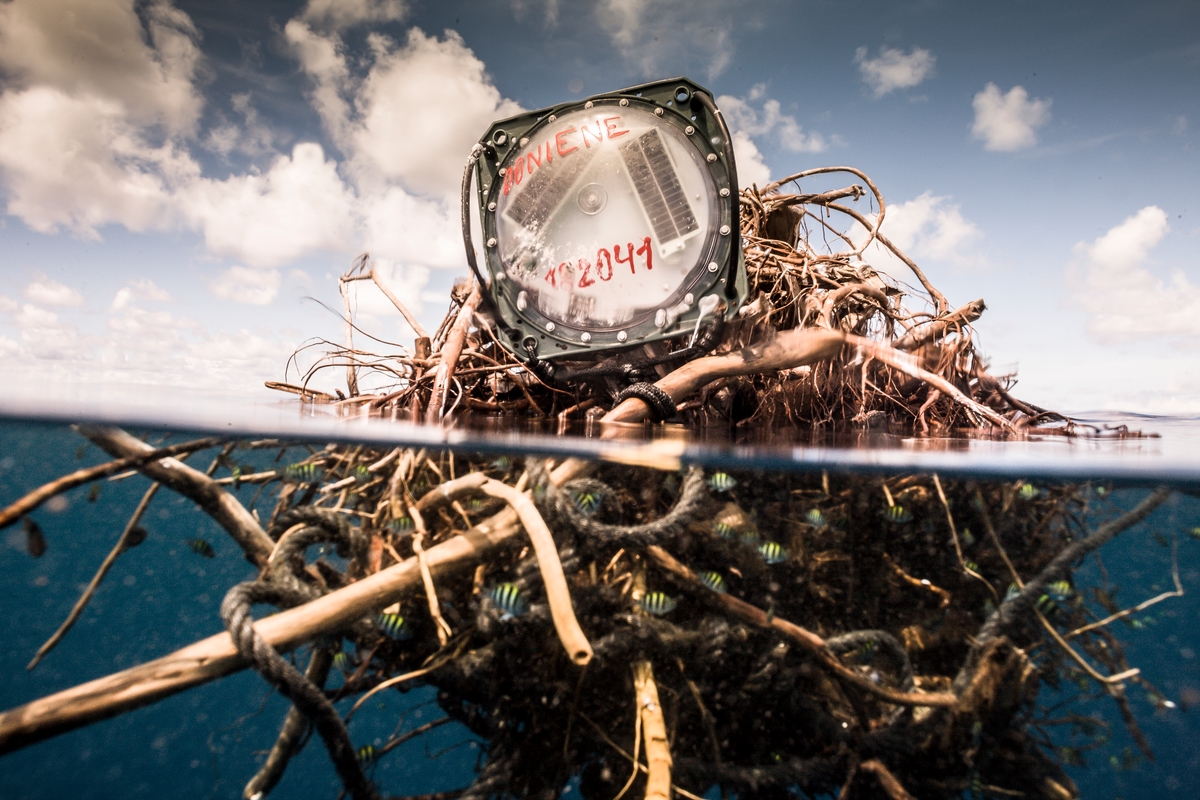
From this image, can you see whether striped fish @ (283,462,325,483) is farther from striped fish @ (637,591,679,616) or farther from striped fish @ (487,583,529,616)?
striped fish @ (637,591,679,616)

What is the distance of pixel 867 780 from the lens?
2.80 metres

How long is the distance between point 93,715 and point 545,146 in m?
3.36

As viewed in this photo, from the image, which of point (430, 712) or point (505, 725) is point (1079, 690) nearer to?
point (505, 725)

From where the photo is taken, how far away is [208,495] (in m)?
3.09

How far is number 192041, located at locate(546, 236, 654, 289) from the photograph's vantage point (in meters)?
3.22

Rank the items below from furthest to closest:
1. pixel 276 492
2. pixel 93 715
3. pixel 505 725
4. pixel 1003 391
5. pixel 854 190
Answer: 1. pixel 854 190
2. pixel 1003 391
3. pixel 276 492
4. pixel 505 725
5. pixel 93 715

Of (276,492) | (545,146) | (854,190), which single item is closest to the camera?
(276,492)

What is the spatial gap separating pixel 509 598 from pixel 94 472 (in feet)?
6.73

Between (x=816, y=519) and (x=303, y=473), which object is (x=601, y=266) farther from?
(x=303, y=473)

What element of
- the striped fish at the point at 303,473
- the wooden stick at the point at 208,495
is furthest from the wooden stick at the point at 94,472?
the striped fish at the point at 303,473

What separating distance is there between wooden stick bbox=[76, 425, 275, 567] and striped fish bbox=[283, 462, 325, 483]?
0.92 ft

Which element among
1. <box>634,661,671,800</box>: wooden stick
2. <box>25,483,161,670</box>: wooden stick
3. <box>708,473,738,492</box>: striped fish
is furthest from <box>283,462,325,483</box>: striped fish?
<box>708,473,738,492</box>: striped fish

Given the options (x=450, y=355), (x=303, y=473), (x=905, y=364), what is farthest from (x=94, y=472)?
(x=905, y=364)

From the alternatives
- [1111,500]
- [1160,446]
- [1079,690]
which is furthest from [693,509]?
[1160,446]
